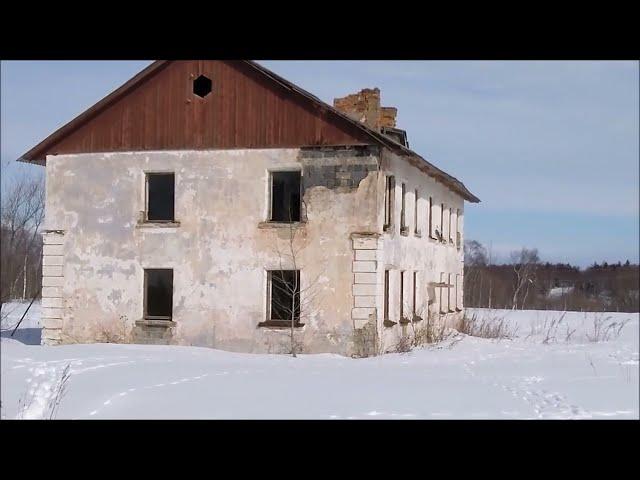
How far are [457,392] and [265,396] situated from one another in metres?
2.35

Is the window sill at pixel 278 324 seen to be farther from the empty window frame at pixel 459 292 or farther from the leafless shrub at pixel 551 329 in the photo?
the empty window frame at pixel 459 292

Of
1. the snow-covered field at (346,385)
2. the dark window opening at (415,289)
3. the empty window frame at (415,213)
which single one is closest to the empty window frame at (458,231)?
the empty window frame at (415,213)

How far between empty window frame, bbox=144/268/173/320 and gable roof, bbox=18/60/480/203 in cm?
386

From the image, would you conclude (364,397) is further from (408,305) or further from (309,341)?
(408,305)

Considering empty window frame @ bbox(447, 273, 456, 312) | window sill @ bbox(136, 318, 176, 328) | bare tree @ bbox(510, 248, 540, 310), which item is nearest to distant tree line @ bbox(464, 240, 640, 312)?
bare tree @ bbox(510, 248, 540, 310)

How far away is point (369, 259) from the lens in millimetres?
16641

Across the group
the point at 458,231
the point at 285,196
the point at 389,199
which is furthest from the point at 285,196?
the point at 458,231

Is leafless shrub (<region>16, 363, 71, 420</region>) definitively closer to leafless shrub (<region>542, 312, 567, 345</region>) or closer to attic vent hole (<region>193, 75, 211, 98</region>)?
leafless shrub (<region>542, 312, 567, 345</region>)

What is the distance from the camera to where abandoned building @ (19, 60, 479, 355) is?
16.8m

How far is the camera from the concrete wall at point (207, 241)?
16.8 metres

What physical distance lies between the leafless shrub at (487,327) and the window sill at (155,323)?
804cm

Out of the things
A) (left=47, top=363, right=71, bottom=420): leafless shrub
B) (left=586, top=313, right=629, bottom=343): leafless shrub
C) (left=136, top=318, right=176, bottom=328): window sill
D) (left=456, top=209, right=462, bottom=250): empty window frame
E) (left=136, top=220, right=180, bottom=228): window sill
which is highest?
(left=456, top=209, right=462, bottom=250): empty window frame

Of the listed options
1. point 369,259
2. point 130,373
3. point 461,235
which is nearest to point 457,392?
point 130,373

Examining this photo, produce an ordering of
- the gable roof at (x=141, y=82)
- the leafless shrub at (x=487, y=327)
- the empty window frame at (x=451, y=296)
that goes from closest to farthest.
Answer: the gable roof at (x=141, y=82) < the leafless shrub at (x=487, y=327) < the empty window frame at (x=451, y=296)
